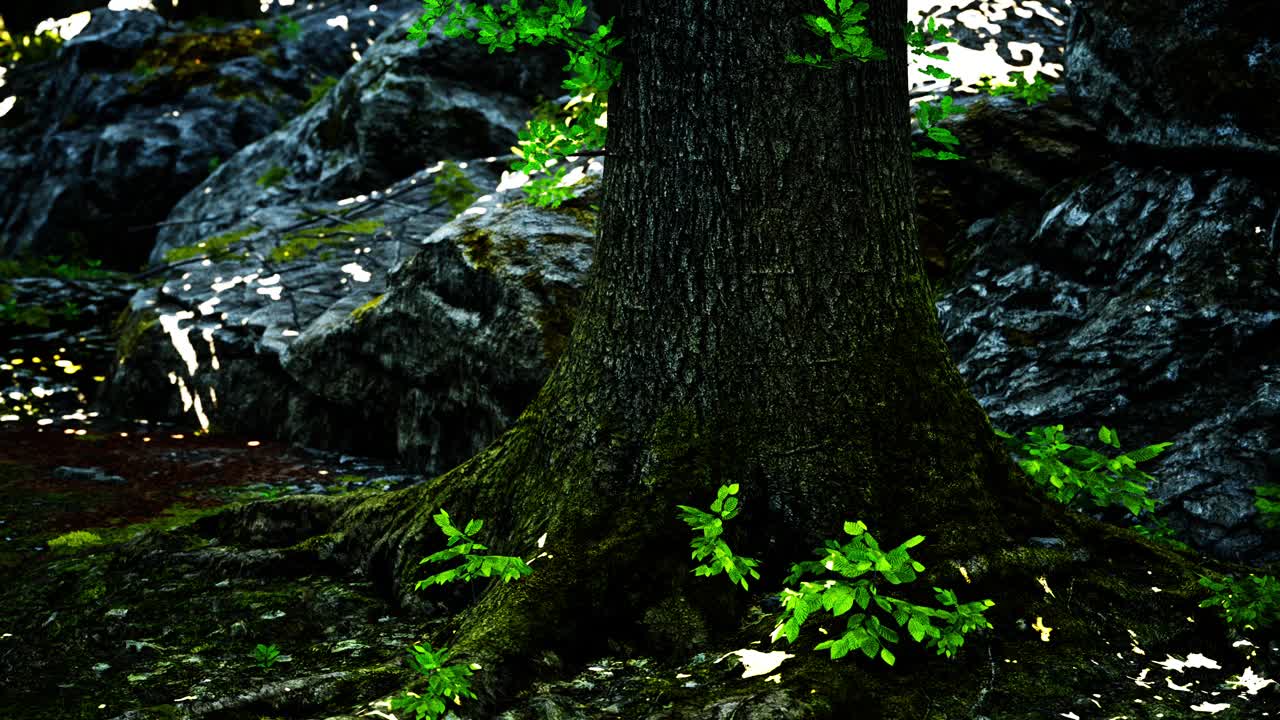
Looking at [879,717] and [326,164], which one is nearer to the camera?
[879,717]

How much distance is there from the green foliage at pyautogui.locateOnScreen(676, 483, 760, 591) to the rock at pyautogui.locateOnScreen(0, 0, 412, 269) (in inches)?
637

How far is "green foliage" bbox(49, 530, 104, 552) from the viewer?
5.63m

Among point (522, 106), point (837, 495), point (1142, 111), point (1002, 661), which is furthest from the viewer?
point (522, 106)

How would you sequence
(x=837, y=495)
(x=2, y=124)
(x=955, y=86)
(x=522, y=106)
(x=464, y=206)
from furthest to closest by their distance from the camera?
1. (x=2, y=124)
2. (x=522, y=106)
3. (x=464, y=206)
4. (x=955, y=86)
5. (x=837, y=495)

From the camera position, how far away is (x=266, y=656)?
377 centimetres

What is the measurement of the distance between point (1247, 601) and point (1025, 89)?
15.1 feet

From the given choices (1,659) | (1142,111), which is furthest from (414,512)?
(1142,111)

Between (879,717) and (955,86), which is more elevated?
(955,86)

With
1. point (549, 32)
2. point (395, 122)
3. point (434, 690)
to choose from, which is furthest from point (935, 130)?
point (395, 122)

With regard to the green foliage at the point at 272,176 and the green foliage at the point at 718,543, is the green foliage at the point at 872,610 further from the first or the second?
the green foliage at the point at 272,176

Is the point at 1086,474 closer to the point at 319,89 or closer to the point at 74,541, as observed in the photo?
the point at 74,541

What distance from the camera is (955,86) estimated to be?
7.79 meters

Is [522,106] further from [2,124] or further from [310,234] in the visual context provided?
[2,124]

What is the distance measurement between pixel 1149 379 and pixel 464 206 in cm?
821
